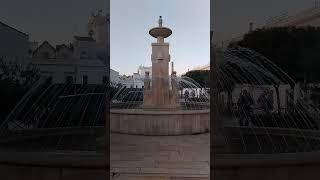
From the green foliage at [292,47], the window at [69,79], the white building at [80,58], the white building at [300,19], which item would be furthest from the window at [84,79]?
the white building at [300,19]

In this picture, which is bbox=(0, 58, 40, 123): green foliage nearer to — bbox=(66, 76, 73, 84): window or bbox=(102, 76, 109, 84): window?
bbox=(66, 76, 73, 84): window

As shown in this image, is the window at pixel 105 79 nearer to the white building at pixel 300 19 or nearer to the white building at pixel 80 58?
the white building at pixel 80 58

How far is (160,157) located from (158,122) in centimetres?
381

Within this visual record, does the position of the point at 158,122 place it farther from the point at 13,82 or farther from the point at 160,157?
the point at 13,82

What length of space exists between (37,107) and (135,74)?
24953 millimetres

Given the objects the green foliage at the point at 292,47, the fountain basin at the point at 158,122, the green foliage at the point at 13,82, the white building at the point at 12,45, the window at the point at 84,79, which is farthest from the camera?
the fountain basin at the point at 158,122

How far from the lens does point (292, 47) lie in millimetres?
7078

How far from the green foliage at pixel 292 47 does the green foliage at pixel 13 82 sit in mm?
3389

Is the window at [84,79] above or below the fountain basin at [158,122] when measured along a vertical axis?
above

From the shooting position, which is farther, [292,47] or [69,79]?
[292,47]

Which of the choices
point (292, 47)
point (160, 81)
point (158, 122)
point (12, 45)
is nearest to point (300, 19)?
point (292, 47)

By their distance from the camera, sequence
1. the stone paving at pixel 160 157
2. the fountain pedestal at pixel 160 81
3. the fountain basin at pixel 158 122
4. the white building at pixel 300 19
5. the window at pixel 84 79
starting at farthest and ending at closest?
1. the fountain pedestal at pixel 160 81
2. the fountain basin at pixel 158 122
3. the window at pixel 84 79
4. the white building at pixel 300 19
5. the stone paving at pixel 160 157

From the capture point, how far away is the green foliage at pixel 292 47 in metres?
6.74

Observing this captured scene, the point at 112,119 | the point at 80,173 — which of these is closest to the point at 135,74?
the point at 112,119
